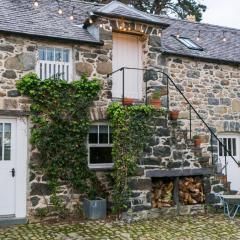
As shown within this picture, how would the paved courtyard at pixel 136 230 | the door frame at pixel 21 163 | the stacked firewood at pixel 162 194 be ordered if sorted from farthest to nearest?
the stacked firewood at pixel 162 194
the door frame at pixel 21 163
the paved courtyard at pixel 136 230

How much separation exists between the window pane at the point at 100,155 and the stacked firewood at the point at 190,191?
209 centimetres

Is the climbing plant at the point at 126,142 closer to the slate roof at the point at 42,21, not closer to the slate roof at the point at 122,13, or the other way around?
the slate roof at the point at 42,21

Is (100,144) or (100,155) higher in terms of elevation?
(100,144)

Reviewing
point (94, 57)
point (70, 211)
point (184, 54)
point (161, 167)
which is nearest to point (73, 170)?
point (70, 211)

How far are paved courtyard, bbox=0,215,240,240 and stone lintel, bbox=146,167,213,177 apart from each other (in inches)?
45.0

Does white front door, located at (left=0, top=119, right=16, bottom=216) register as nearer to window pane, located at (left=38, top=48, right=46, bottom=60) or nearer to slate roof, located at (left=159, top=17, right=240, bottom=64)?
window pane, located at (left=38, top=48, right=46, bottom=60)

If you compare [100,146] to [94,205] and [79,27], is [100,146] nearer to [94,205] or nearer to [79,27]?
[94,205]

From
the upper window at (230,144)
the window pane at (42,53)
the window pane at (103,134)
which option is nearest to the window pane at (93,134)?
the window pane at (103,134)

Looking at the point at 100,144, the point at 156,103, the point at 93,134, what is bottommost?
the point at 100,144

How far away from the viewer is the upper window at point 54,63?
33.7 feet

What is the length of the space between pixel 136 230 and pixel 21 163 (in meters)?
3.26

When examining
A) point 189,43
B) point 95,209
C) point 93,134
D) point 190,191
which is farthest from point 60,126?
point 189,43

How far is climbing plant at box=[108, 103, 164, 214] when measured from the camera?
9664 mm

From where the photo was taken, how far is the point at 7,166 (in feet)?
31.3
